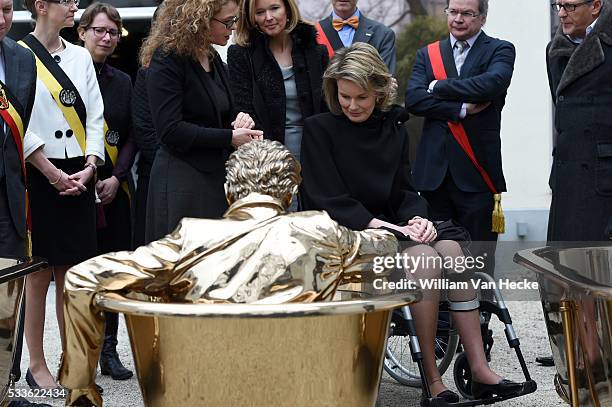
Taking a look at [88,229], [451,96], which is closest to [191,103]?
[88,229]

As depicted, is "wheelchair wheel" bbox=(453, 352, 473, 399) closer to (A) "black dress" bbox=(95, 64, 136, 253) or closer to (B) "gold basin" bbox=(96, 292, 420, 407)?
(A) "black dress" bbox=(95, 64, 136, 253)

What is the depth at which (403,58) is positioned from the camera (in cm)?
973

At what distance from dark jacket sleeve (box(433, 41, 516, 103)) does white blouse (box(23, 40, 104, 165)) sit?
1760mm

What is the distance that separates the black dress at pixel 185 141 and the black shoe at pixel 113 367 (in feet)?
3.27

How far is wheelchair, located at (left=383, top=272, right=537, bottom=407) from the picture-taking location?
4.57 m

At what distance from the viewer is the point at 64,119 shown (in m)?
5.57

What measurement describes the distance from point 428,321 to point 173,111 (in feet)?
4.68

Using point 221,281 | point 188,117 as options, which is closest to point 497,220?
point 188,117

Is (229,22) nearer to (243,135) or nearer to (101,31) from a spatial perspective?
(243,135)

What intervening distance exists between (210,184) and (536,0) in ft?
18.8

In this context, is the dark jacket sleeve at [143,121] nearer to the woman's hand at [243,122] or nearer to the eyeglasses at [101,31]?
the eyeglasses at [101,31]

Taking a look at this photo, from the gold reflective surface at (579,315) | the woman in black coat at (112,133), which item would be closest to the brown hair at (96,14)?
the woman in black coat at (112,133)

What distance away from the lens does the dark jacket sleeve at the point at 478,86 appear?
5.93 meters

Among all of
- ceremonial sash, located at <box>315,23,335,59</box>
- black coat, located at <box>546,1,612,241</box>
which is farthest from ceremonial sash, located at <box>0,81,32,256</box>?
black coat, located at <box>546,1,612,241</box>
